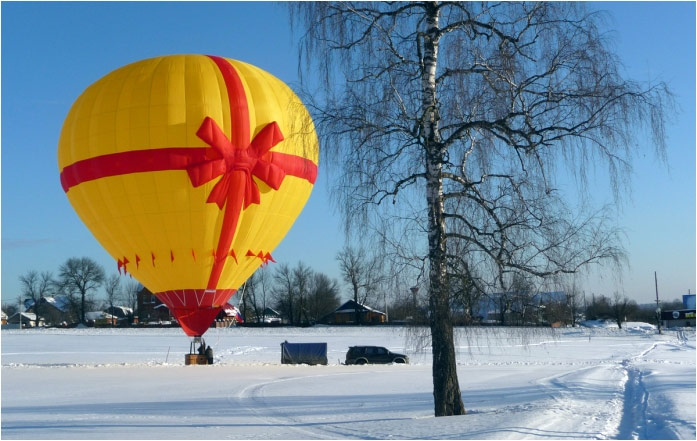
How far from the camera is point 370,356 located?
103 ft

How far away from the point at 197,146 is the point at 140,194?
2265 millimetres

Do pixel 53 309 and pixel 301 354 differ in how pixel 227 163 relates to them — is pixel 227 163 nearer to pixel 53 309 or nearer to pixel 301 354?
pixel 301 354

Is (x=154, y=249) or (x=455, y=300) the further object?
(x=154, y=249)

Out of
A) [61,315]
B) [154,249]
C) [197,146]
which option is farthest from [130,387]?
[61,315]

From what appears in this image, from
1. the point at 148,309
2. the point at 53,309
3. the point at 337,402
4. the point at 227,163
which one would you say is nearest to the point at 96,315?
the point at 53,309

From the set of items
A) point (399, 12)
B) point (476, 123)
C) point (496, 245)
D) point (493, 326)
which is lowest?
point (493, 326)

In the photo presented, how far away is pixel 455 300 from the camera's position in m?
11.0

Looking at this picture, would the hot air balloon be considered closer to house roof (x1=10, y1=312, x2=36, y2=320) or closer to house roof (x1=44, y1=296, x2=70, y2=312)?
house roof (x1=44, y1=296, x2=70, y2=312)

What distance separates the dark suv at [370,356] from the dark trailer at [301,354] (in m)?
1.15

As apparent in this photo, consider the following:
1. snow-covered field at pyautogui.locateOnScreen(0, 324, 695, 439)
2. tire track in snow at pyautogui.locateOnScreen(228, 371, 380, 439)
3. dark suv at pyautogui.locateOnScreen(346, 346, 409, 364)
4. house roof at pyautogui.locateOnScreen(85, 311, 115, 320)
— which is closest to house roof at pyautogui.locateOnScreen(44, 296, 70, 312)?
house roof at pyautogui.locateOnScreen(85, 311, 115, 320)

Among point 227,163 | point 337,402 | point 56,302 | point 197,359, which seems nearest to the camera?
point 337,402

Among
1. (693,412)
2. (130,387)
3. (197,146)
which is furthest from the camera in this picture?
(197,146)

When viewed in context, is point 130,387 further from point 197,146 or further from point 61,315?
point 61,315

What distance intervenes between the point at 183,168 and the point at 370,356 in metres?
12.6
